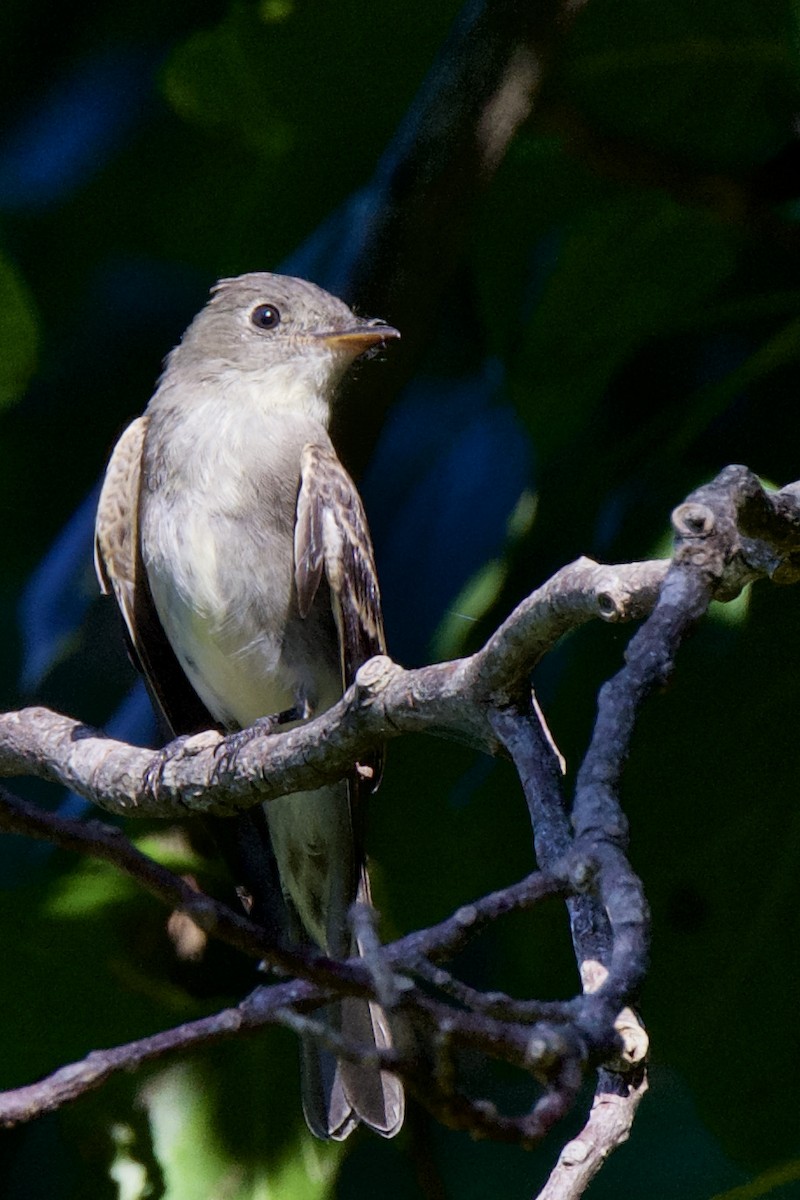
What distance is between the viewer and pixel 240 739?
294 centimetres

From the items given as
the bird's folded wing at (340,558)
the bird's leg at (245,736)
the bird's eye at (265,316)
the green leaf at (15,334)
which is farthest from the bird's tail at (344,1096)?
the green leaf at (15,334)

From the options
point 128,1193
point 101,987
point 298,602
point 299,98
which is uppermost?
point 299,98

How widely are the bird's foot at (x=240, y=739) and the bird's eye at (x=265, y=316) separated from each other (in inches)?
39.2

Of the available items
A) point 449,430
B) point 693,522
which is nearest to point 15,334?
point 449,430

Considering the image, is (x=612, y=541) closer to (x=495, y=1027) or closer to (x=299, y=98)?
(x=299, y=98)

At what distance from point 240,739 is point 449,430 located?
1.18 m

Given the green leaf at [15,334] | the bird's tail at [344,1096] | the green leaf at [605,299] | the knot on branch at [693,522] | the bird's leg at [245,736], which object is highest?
the green leaf at [15,334]

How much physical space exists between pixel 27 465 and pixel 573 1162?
283 centimetres

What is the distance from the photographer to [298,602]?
10.9ft

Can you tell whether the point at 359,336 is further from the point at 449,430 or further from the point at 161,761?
the point at 161,761

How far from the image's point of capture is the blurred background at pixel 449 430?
300 cm

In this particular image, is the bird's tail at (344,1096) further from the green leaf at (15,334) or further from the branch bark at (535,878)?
the green leaf at (15,334)

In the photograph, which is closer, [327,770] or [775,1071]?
[327,770]

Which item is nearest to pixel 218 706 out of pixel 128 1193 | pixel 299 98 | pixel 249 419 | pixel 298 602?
pixel 298 602
